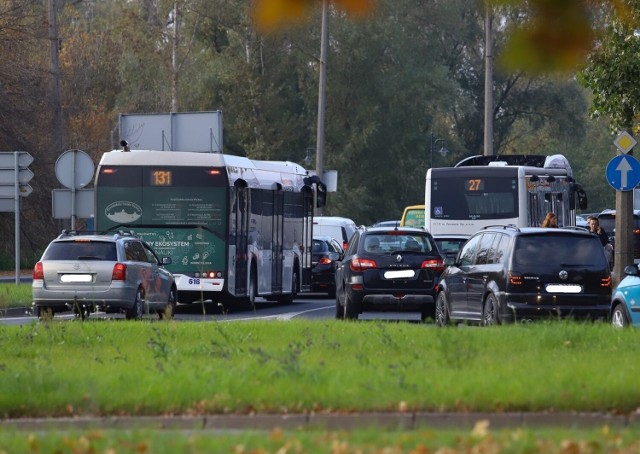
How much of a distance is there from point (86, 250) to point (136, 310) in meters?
1.34

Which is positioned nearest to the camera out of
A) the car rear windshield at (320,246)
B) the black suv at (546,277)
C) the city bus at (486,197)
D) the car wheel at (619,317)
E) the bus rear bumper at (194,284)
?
the car wheel at (619,317)

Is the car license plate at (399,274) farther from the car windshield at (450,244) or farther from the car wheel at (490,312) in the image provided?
the car windshield at (450,244)

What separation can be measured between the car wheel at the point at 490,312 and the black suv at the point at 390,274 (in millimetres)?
A: 4486

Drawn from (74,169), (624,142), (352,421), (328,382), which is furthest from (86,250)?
(352,421)

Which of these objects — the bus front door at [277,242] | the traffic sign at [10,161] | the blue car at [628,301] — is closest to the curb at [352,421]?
the blue car at [628,301]

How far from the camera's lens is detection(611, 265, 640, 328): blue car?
19266 mm

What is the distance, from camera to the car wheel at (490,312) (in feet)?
67.4

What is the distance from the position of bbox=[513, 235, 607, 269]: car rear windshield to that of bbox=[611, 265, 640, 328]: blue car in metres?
0.59

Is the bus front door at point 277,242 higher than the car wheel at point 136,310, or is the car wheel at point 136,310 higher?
the bus front door at point 277,242

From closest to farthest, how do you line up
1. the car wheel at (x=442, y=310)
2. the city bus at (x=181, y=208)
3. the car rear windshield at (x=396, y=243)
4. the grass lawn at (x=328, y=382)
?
the grass lawn at (x=328, y=382)
the car wheel at (x=442, y=310)
the car rear windshield at (x=396, y=243)
the city bus at (x=181, y=208)


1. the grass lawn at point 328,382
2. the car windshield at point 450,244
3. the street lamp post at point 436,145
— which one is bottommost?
the grass lawn at point 328,382

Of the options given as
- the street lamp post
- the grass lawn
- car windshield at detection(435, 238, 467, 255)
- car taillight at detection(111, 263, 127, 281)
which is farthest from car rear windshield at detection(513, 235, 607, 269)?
the street lamp post

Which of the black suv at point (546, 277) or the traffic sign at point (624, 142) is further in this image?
the traffic sign at point (624, 142)

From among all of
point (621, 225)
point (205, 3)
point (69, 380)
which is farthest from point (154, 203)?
A: point (205, 3)
